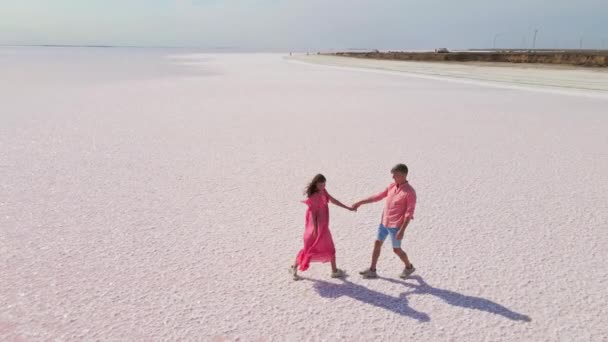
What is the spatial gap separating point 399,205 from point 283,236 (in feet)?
5.16

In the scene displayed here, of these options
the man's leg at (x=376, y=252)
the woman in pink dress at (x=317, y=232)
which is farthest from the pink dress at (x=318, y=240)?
the man's leg at (x=376, y=252)

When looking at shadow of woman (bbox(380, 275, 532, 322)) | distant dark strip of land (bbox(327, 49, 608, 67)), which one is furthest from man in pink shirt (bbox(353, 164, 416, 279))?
distant dark strip of land (bbox(327, 49, 608, 67))

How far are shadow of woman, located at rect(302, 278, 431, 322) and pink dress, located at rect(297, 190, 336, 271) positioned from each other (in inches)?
9.2

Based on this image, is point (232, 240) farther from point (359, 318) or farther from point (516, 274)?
point (516, 274)

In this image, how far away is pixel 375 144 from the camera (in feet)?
30.0

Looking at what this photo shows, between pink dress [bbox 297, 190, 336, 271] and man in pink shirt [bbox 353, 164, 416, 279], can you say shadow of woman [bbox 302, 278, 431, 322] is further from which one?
man in pink shirt [bbox 353, 164, 416, 279]

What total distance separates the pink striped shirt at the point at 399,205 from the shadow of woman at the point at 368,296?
22.2 inches

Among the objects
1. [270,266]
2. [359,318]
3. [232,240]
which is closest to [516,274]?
[359,318]

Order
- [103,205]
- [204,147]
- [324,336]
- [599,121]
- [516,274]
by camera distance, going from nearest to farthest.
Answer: [324,336] < [516,274] < [103,205] < [204,147] < [599,121]

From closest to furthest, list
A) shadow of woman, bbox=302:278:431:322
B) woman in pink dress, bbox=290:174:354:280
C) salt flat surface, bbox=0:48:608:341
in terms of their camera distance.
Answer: salt flat surface, bbox=0:48:608:341 < shadow of woman, bbox=302:278:431:322 < woman in pink dress, bbox=290:174:354:280

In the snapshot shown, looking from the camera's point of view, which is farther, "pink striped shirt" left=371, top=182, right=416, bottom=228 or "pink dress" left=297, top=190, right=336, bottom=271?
"pink dress" left=297, top=190, right=336, bottom=271

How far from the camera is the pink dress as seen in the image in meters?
3.56

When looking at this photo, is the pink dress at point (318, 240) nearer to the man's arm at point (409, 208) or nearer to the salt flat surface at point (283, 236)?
the salt flat surface at point (283, 236)

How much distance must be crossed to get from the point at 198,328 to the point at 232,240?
1471mm
